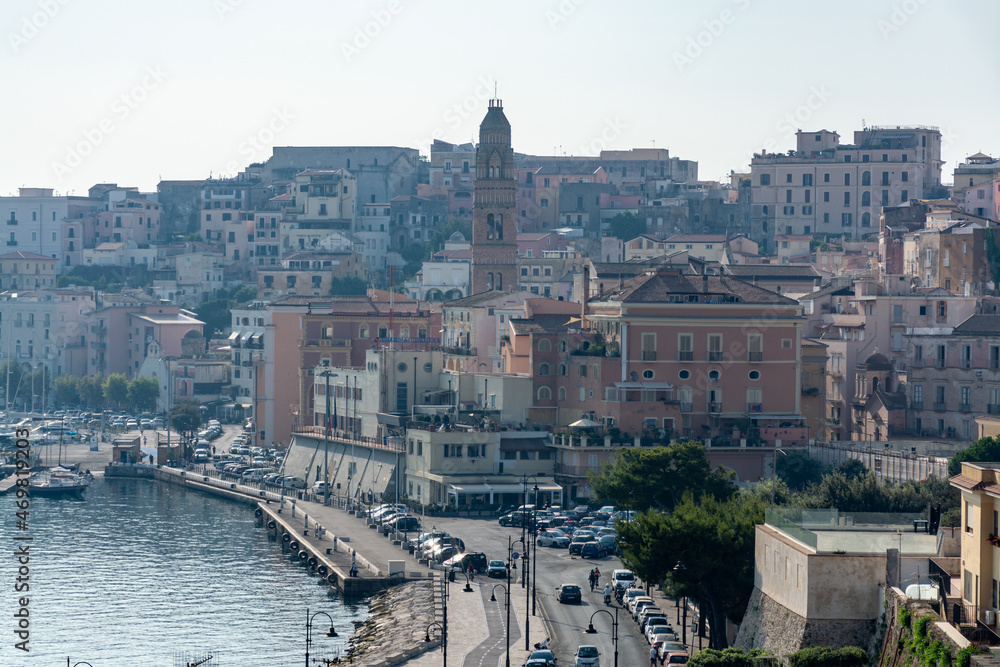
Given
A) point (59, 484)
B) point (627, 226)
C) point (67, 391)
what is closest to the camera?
point (59, 484)

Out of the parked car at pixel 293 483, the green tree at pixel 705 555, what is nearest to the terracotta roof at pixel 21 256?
the parked car at pixel 293 483

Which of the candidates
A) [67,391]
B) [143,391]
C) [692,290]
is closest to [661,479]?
[692,290]

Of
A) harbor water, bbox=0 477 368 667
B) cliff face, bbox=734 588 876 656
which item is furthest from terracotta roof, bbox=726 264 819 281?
cliff face, bbox=734 588 876 656

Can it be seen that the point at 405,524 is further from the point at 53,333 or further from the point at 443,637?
the point at 53,333

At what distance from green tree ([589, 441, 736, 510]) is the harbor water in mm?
10727

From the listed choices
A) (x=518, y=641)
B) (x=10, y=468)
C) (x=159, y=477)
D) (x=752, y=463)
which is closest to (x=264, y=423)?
(x=159, y=477)

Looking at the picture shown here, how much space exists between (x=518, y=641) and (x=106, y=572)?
1080 inches

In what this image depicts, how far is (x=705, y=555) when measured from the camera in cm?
4775

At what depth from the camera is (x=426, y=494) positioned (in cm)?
8075

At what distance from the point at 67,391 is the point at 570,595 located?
8954 centimetres

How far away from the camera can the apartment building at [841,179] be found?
419 feet

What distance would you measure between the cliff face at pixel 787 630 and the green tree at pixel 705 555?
1.77 m

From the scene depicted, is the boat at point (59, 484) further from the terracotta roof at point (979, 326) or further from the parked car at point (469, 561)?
the terracotta roof at point (979, 326)

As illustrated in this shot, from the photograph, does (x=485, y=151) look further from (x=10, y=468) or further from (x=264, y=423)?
(x=10, y=468)
